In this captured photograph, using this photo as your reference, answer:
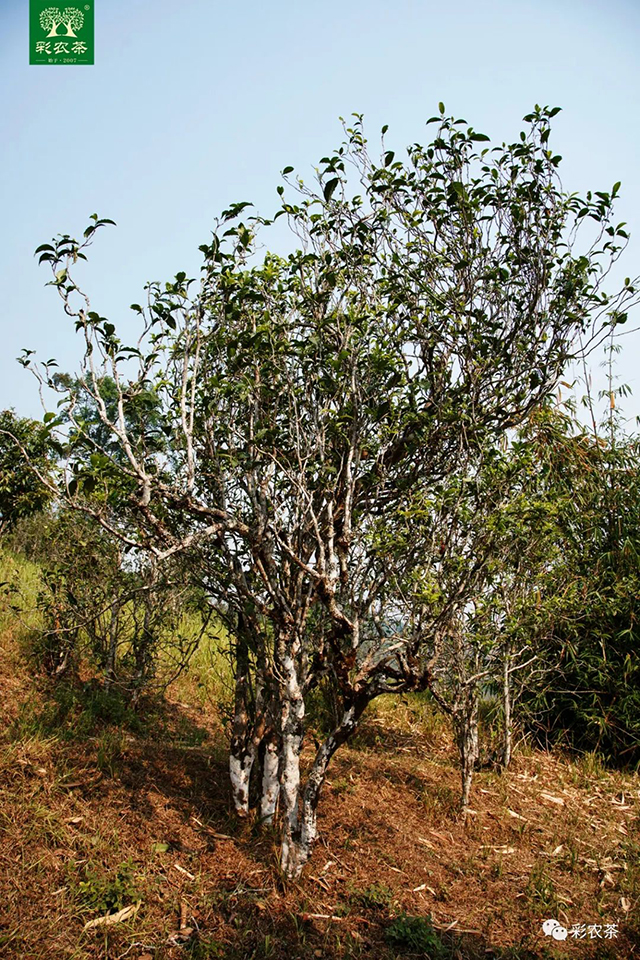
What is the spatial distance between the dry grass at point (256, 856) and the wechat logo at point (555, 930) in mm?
50

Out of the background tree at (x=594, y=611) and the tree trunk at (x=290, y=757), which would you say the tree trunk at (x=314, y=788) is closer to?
the tree trunk at (x=290, y=757)

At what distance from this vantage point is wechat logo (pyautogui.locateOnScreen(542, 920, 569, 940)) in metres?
4.11

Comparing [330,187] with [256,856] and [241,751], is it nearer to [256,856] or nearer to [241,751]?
[241,751]

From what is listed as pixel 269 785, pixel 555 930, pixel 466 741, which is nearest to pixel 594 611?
pixel 466 741

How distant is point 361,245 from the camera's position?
4441 millimetres

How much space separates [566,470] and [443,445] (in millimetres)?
3878

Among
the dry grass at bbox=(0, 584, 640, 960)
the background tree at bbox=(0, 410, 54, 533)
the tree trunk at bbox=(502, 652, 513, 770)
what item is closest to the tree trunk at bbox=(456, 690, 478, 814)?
the dry grass at bbox=(0, 584, 640, 960)

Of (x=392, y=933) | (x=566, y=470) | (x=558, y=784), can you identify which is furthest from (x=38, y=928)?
(x=566, y=470)

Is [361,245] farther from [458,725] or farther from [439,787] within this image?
[439,787]

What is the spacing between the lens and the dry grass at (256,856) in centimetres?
378

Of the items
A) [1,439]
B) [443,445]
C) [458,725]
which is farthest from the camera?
[1,439]

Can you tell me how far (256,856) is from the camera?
4.43 m

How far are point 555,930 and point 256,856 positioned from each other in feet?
6.18

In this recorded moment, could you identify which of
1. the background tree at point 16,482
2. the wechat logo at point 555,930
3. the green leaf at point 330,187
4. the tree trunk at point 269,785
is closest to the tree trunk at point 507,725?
the wechat logo at point 555,930
